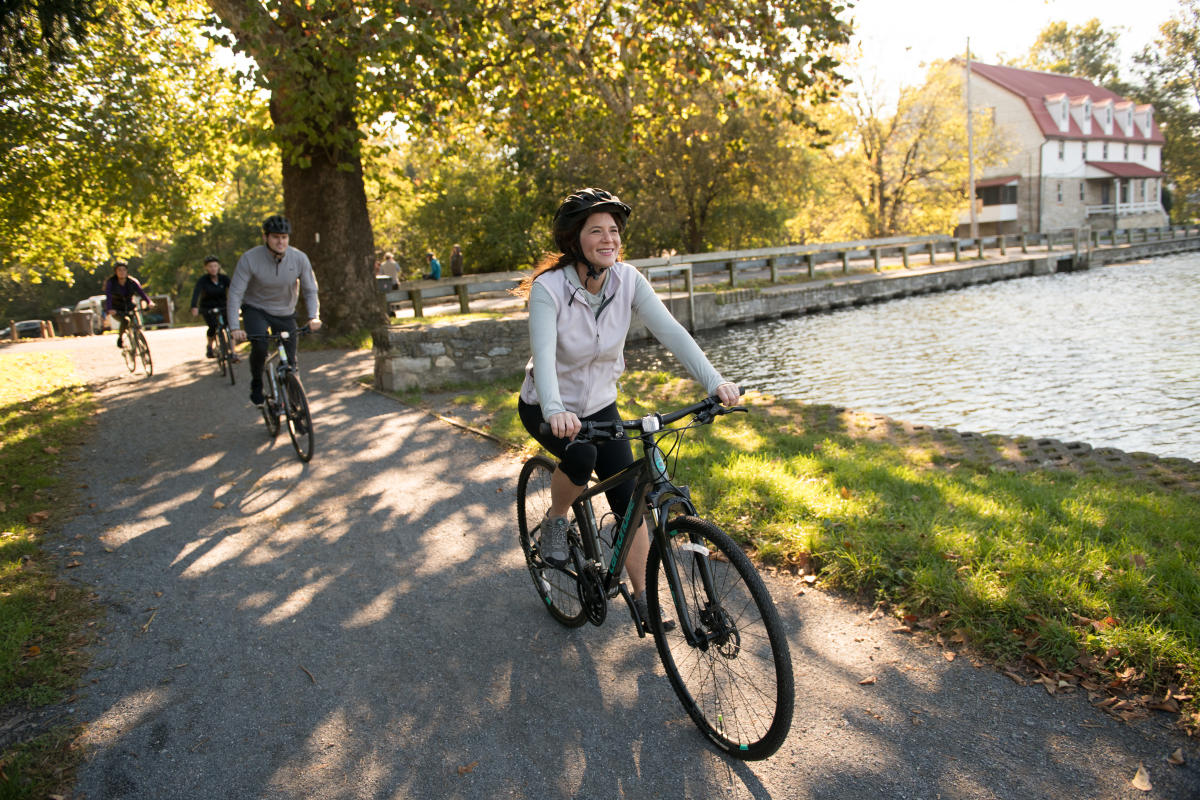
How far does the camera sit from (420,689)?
3.66m

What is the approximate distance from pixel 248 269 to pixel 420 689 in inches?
215

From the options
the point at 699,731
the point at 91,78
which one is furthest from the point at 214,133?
the point at 699,731

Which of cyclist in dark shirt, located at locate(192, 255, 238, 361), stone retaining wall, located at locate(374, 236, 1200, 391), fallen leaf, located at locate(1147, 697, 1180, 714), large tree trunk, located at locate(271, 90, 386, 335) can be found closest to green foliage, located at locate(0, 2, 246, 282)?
large tree trunk, located at locate(271, 90, 386, 335)

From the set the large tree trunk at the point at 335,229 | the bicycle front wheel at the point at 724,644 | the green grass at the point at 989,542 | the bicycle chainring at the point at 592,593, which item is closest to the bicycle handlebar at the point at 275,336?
the green grass at the point at 989,542

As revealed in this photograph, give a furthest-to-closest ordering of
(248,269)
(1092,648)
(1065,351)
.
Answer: (1065,351) → (248,269) → (1092,648)

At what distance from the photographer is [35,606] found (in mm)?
4566

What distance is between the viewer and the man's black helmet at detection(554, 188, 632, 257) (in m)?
3.22

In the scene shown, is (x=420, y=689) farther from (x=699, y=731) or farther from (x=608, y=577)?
(x=699, y=731)

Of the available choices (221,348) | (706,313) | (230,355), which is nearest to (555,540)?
(230,355)

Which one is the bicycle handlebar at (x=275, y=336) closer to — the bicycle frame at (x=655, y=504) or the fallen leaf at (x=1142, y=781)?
the bicycle frame at (x=655, y=504)

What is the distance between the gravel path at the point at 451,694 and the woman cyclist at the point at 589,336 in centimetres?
71

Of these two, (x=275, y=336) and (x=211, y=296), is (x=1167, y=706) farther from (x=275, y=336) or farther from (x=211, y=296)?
(x=211, y=296)

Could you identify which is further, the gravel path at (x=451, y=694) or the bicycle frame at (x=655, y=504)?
the bicycle frame at (x=655, y=504)

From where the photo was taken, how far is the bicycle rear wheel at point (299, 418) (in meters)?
7.61
